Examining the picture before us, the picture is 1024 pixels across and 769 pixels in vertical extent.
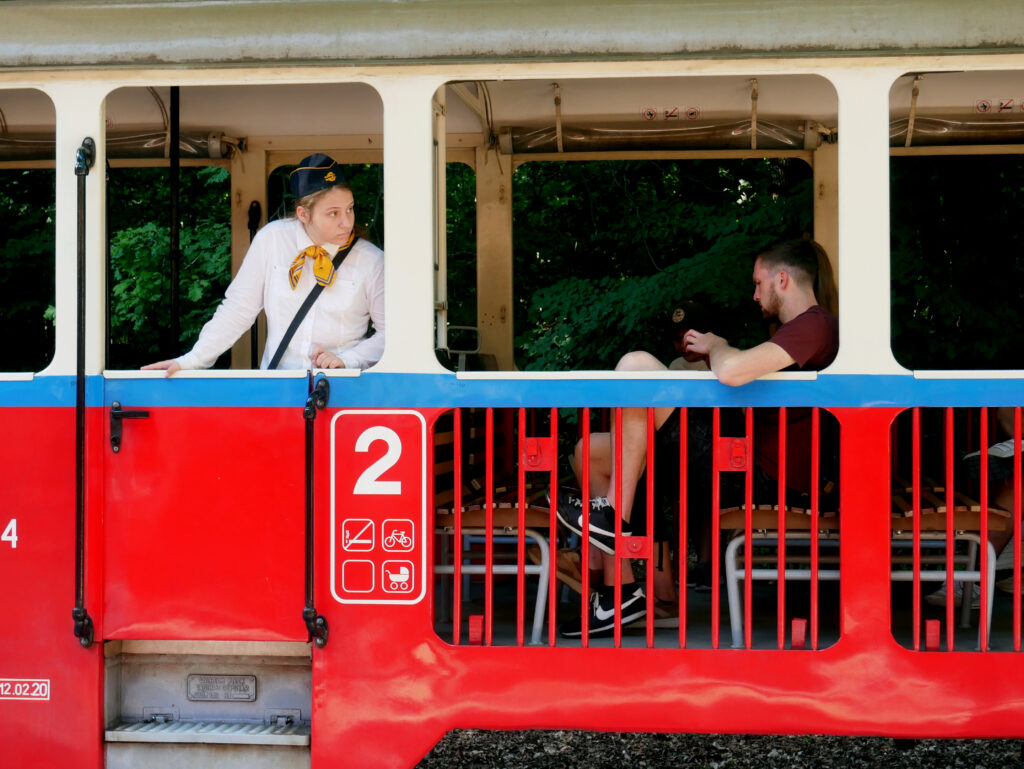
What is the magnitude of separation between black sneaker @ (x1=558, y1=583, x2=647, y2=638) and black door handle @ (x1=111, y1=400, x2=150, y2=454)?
146 centimetres

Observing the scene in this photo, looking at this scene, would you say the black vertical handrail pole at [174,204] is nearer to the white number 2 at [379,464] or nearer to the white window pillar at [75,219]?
the white window pillar at [75,219]

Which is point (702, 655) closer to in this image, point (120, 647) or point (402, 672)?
point (402, 672)

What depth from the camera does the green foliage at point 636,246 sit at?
23.1ft

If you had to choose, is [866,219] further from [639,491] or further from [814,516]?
[639,491]

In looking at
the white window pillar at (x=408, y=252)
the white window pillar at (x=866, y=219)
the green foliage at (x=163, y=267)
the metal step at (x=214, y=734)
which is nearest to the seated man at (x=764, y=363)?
the white window pillar at (x=866, y=219)

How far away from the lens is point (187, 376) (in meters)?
3.32

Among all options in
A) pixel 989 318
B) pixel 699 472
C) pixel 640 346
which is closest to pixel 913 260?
pixel 989 318

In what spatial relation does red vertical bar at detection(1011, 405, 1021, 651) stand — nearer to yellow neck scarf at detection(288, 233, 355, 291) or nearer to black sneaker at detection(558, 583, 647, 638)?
black sneaker at detection(558, 583, 647, 638)

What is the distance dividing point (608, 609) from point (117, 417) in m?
1.59

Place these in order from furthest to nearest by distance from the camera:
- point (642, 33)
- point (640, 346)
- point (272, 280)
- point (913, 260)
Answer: point (640, 346)
point (913, 260)
point (272, 280)
point (642, 33)

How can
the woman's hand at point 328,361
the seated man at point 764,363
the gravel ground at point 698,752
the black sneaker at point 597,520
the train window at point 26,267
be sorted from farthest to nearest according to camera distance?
the train window at point 26,267 → the gravel ground at point 698,752 → the black sneaker at point 597,520 → the woman's hand at point 328,361 → the seated man at point 764,363

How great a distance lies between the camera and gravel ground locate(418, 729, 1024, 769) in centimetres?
500

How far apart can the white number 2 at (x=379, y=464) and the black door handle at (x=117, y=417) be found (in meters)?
0.66

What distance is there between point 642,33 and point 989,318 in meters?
4.19
